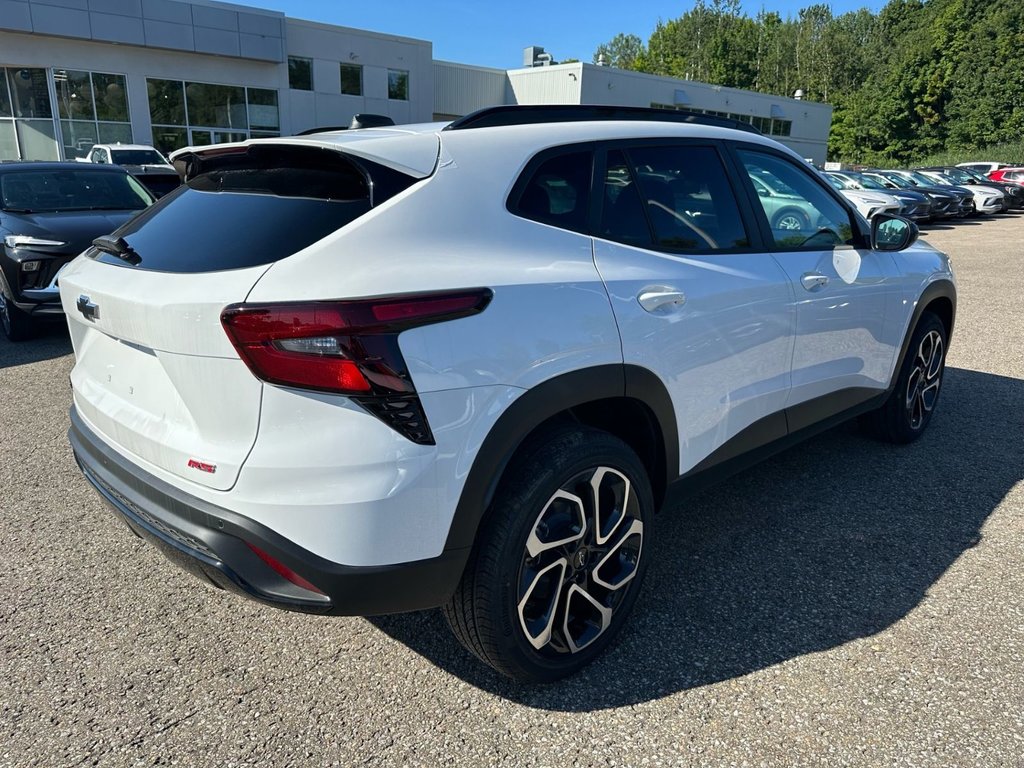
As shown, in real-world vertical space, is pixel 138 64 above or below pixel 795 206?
above

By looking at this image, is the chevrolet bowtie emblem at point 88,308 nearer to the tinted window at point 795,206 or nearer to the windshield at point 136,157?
the tinted window at point 795,206

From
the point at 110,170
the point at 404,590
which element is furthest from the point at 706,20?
the point at 404,590

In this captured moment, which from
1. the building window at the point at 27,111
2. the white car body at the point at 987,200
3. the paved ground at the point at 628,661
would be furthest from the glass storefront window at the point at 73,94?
the white car body at the point at 987,200

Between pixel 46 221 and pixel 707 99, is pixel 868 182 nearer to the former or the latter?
pixel 46 221

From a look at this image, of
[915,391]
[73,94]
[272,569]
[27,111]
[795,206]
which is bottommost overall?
[915,391]

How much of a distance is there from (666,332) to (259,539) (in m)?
1.44

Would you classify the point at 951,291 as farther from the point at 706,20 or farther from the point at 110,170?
the point at 706,20

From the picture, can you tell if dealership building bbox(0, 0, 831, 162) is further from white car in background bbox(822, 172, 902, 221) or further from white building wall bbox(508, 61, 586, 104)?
white car in background bbox(822, 172, 902, 221)

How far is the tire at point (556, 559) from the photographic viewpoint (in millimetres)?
2150

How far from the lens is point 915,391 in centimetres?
439

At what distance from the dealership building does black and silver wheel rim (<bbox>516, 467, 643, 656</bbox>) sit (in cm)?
1883

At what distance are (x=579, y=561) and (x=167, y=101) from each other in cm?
2870

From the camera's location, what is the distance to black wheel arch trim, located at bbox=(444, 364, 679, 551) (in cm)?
203

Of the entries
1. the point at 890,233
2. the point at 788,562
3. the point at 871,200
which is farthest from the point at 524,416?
the point at 871,200
